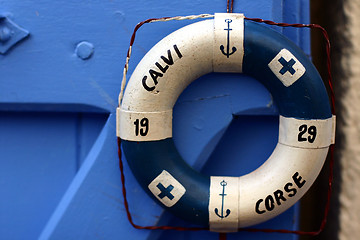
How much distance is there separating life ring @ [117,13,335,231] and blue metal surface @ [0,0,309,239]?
0.18 feet

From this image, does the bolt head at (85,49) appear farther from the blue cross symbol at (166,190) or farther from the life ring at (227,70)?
the blue cross symbol at (166,190)

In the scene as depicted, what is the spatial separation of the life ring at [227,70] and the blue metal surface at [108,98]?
0.06 meters

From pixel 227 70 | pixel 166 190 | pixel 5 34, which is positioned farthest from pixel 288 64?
pixel 5 34

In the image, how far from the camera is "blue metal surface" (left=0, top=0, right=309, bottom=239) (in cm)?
97

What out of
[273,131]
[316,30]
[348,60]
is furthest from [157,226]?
[316,30]

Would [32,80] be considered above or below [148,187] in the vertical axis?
above

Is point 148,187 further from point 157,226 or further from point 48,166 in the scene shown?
point 48,166

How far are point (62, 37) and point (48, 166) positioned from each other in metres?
0.37

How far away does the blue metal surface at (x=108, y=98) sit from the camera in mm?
969

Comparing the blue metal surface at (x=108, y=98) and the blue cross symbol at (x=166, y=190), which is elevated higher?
the blue metal surface at (x=108, y=98)

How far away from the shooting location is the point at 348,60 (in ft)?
3.57

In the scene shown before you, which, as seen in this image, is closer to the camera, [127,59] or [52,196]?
[127,59]

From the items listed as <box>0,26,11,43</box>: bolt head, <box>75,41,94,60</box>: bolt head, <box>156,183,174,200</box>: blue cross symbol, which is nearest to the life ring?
<box>156,183,174,200</box>: blue cross symbol

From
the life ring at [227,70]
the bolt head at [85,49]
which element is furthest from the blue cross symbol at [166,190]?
the bolt head at [85,49]
